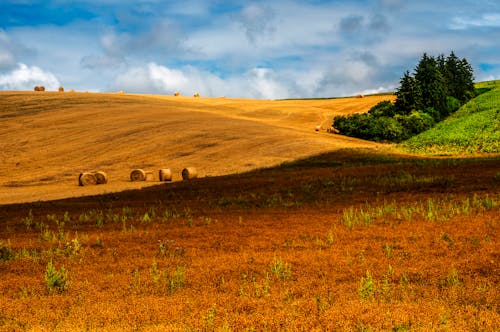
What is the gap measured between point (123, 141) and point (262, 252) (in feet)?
159

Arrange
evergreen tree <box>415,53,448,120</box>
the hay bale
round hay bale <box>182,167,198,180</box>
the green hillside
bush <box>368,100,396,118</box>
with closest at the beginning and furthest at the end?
round hay bale <box>182,167,198,180</box> → the hay bale → the green hillside → bush <box>368,100,396,118</box> → evergreen tree <box>415,53,448,120</box>

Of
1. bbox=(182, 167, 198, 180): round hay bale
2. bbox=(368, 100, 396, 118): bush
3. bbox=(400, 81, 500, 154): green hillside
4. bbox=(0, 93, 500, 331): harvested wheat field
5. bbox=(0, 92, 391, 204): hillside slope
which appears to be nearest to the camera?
bbox=(0, 93, 500, 331): harvested wheat field

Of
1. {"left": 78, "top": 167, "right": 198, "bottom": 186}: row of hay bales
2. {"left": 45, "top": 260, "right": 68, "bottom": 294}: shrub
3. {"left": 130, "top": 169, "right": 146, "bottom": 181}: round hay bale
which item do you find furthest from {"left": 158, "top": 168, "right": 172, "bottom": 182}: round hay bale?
{"left": 45, "top": 260, "right": 68, "bottom": 294}: shrub

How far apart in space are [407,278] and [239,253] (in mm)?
5125

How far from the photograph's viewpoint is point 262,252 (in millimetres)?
15188

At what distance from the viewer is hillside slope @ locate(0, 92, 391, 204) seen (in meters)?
48.2

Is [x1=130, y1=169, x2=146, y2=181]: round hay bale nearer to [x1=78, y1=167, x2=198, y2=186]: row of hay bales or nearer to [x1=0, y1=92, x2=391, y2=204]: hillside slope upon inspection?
[x1=78, y1=167, x2=198, y2=186]: row of hay bales

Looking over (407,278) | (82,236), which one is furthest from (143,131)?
(407,278)

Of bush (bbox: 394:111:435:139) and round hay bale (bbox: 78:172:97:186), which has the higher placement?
bush (bbox: 394:111:435:139)

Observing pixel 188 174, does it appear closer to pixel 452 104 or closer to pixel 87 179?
pixel 87 179

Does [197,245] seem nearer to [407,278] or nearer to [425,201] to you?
[407,278]

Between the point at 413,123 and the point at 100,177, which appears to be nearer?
the point at 100,177

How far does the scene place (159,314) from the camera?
9.41 metres

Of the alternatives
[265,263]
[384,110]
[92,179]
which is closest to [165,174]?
[92,179]
